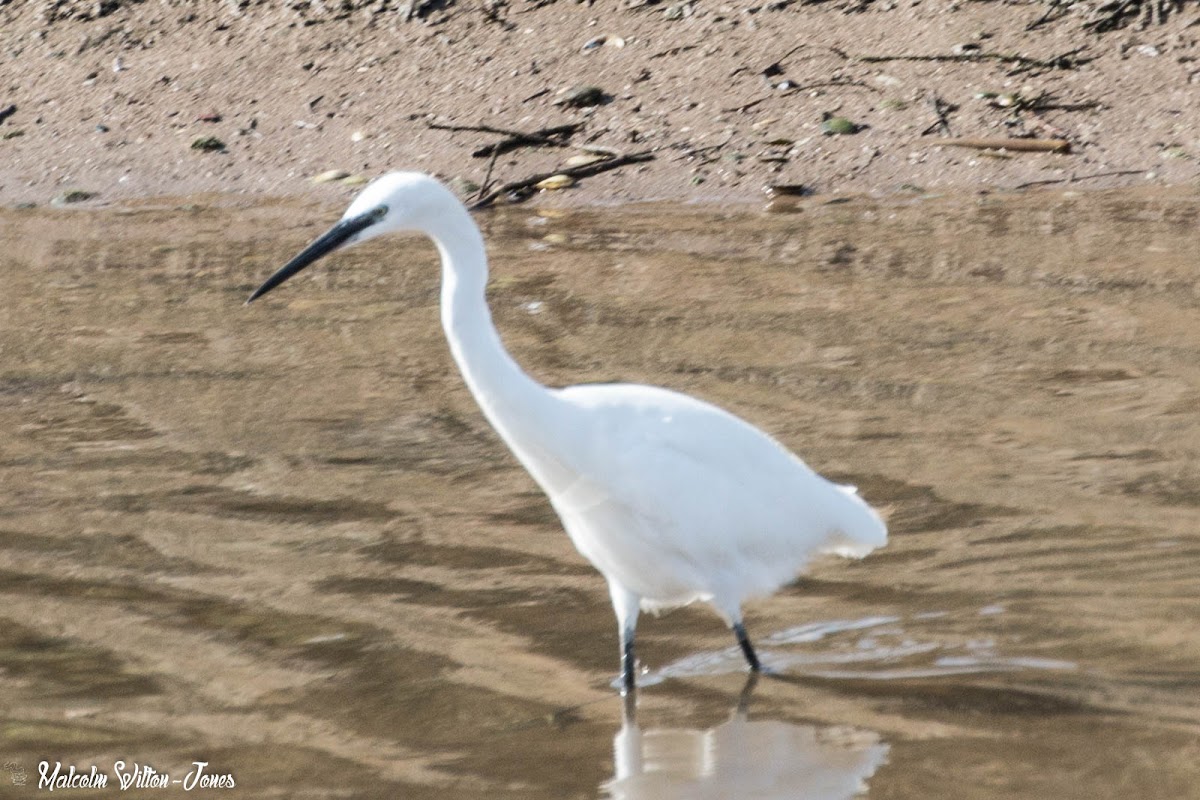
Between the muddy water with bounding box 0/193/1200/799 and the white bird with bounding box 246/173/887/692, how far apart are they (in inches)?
8.4

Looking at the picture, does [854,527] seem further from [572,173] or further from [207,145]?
[207,145]

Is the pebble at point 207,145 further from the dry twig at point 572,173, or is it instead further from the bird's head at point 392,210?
the bird's head at point 392,210

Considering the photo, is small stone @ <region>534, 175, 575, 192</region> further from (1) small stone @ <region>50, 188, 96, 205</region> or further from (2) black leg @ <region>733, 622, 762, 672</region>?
(2) black leg @ <region>733, 622, 762, 672</region>

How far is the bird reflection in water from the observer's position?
3500 mm

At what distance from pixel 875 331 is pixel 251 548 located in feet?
9.00

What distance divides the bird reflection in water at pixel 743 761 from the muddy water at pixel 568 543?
0.01 meters

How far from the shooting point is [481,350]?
12.5ft

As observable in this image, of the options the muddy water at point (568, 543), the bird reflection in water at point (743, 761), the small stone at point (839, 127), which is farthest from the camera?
the small stone at point (839, 127)

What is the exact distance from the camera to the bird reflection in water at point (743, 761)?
3.50 m

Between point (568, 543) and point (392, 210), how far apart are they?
54.4 inches

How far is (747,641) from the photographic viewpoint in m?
4.05

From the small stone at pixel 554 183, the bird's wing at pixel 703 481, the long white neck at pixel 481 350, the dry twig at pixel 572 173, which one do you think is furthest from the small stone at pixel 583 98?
the long white neck at pixel 481 350

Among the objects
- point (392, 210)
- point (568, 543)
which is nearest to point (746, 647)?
point (568, 543)

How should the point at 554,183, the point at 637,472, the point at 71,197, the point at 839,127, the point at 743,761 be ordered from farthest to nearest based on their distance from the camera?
the point at 71,197 < the point at 839,127 < the point at 554,183 < the point at 637,472 < the point at 743,761
